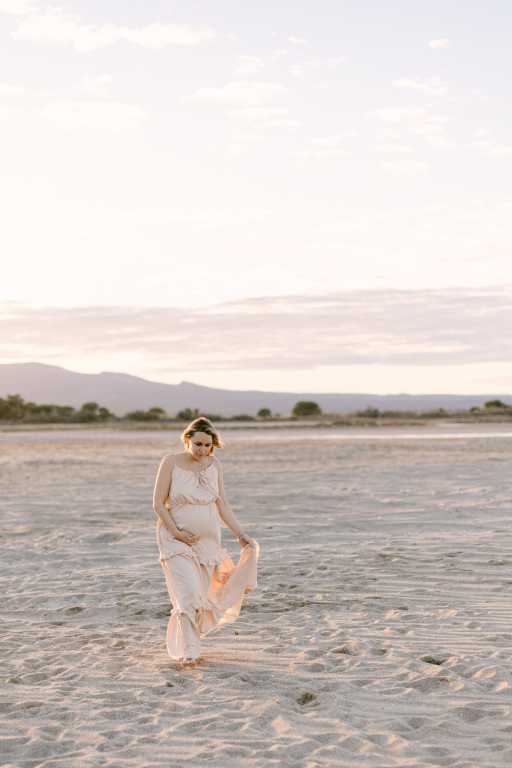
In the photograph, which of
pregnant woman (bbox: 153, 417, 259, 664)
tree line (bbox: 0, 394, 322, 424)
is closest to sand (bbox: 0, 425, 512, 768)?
pregnant woman (bbox: 153, 417, 259, 664)

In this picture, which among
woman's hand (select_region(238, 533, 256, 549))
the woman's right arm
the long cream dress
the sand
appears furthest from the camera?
woman's hand (select_region(238, 533, 256, 549))

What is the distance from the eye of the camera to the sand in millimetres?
5891

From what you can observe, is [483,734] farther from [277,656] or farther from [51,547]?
[51,547]

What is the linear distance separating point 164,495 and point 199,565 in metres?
0.59

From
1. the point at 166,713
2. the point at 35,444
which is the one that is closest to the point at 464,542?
the point at 166,713

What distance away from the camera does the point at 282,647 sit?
316 inches

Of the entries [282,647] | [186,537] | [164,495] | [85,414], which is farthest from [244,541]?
[85,414]

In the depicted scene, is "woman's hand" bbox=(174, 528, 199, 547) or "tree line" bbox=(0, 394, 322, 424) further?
"tree line" bbox=(0, 394, 322, 424)

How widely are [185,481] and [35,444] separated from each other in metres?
37.0

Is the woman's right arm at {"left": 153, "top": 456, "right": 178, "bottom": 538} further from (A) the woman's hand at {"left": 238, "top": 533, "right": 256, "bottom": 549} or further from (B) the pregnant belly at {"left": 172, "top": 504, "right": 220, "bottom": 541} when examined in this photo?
(A) the woman's hand at {"left": 238, "top": 533, "right": 256, "bottom": 549}

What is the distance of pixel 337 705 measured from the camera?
6520 mm

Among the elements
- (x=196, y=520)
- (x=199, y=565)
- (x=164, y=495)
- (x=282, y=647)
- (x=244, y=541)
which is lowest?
(x=282, y=647)

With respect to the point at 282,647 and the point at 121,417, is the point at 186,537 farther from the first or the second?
the point at 121,417

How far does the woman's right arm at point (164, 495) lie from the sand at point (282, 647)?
1.04m
